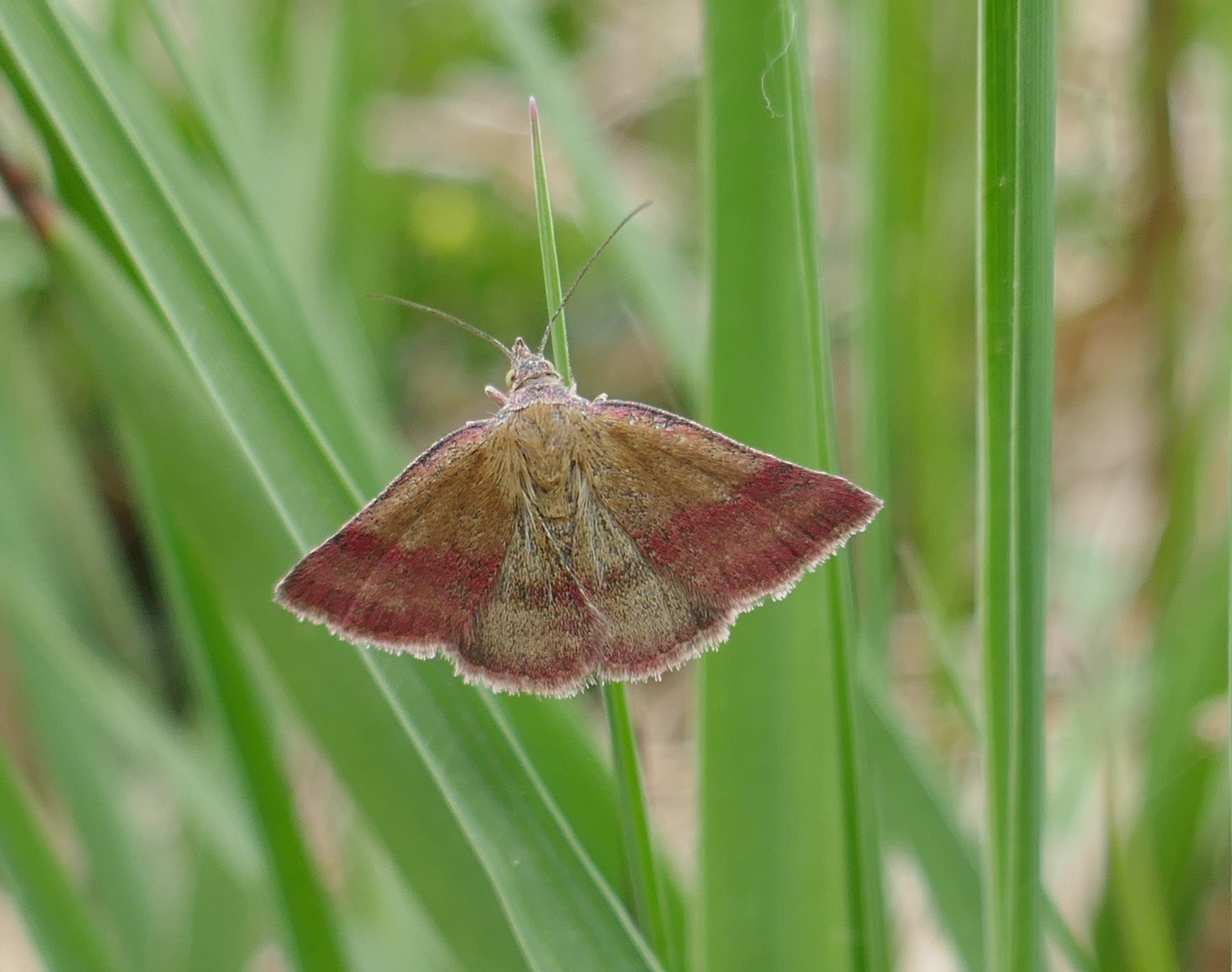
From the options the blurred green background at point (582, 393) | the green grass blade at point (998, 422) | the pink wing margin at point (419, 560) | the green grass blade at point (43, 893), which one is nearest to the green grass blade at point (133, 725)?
the blurred green background at point (582, 393)

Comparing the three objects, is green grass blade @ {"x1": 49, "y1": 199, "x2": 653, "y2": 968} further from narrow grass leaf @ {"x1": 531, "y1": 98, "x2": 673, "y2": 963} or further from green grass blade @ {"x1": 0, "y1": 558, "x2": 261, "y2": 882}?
green grass blade @ {"x1": 0, "y1": 558, "x2": 261, "y2": 882}

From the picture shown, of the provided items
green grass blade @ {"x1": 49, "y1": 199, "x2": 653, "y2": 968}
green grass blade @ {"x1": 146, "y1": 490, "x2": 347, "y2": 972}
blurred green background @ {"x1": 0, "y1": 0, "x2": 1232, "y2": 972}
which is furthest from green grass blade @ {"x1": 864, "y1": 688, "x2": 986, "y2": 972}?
green grass blade @ {"x1": 146, "y1": 490, "x2": 347, "y2": 972}

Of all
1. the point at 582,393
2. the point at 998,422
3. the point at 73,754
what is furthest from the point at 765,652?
the point at 582,393

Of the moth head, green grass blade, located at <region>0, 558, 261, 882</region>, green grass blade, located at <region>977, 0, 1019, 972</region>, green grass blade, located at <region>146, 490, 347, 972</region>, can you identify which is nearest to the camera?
green grass blade, located at <region>977, 0, 1019, 972</region>

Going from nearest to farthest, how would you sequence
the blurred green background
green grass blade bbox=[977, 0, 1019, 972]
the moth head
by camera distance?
green grass blade bbox=[977, 0, 1019, 972], the blurred green background, the moth head

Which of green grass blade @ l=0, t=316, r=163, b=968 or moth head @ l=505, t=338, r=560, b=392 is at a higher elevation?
moth head @ l=505, t=338, r=560, b=392

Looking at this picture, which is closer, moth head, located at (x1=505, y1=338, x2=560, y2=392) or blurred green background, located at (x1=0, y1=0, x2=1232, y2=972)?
blurred green background, located at (x1=0, y1=0, x2=1232, y2=972)

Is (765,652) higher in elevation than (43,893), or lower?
higher

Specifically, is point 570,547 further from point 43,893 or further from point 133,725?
point 133,725

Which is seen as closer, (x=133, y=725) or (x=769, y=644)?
(x=769, y=644)
